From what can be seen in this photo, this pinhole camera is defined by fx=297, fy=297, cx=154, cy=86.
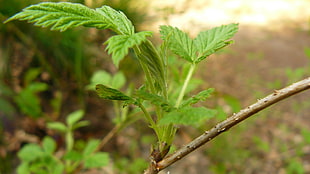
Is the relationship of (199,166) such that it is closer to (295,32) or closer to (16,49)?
(16,49)

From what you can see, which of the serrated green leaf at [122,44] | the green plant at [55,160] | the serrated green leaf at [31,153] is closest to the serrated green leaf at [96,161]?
the green plant at [55,160]

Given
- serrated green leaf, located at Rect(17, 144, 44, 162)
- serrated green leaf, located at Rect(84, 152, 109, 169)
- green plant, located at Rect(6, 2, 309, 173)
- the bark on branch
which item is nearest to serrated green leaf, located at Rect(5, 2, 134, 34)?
green plant, located at Rect(6, 2, 309, 173)

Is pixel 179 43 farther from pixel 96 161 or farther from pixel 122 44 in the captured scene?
pixel 96 161

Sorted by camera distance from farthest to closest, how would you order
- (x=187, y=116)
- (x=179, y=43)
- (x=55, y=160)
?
(x=55, y=160), (x=179, y=43), (x=187, y=116)

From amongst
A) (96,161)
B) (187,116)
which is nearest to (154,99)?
(187,116)

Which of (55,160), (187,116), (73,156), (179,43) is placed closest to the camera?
(187,116)

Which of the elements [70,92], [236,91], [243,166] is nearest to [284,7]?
[236,91]

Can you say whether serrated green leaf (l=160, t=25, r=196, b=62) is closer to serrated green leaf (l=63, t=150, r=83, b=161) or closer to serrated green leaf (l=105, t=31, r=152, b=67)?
serrated green leaf (l=105, t=31, r=152, b=67)
